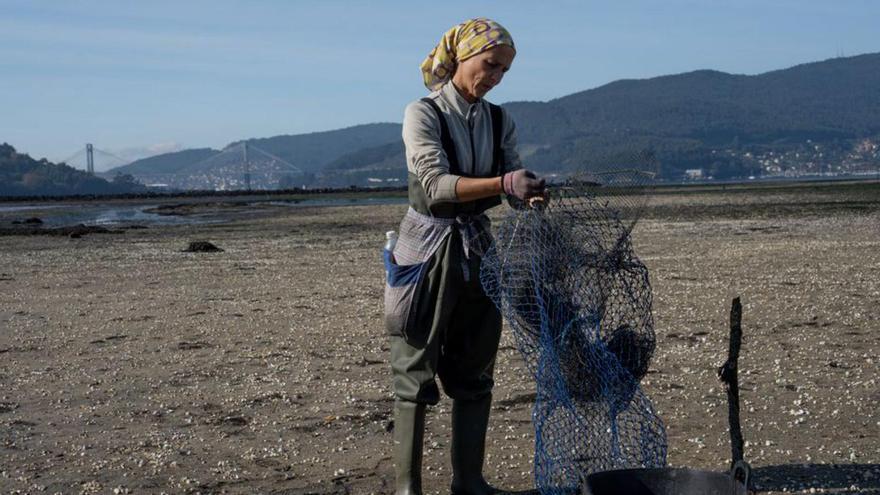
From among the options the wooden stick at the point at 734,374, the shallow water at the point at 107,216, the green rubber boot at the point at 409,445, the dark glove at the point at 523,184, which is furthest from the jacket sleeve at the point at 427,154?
the shallow water at the point at 107,216

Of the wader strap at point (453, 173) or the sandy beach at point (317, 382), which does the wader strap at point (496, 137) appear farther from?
the sandy beach at point (317, 382)

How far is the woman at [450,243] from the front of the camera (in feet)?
16.6

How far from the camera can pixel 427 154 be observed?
5039 mm

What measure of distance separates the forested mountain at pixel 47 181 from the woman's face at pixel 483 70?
6695 inches

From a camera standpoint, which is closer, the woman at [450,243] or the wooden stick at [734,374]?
the wooden stick at [734,374]

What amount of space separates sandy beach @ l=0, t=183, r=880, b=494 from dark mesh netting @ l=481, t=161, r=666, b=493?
1007 mm

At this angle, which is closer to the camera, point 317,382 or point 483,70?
point 483,70

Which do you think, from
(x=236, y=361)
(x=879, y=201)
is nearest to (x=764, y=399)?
(x=236, y=361)

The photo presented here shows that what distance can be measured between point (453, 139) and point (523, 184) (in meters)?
0.56

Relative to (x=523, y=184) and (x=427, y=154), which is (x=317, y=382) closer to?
(x=427, y=154)

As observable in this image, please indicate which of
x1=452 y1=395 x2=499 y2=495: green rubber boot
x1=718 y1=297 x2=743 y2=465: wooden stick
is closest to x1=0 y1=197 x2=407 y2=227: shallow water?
x1=452 y1=395 x2=499 y2=495: green rubber boot

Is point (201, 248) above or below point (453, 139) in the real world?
below

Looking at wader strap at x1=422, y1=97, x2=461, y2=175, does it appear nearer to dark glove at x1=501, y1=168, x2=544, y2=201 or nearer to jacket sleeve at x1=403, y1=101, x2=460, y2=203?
jacket sleeve at x1=403, y1=101, x2=460, y2=203

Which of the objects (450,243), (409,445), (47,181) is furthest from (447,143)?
(47,181)
